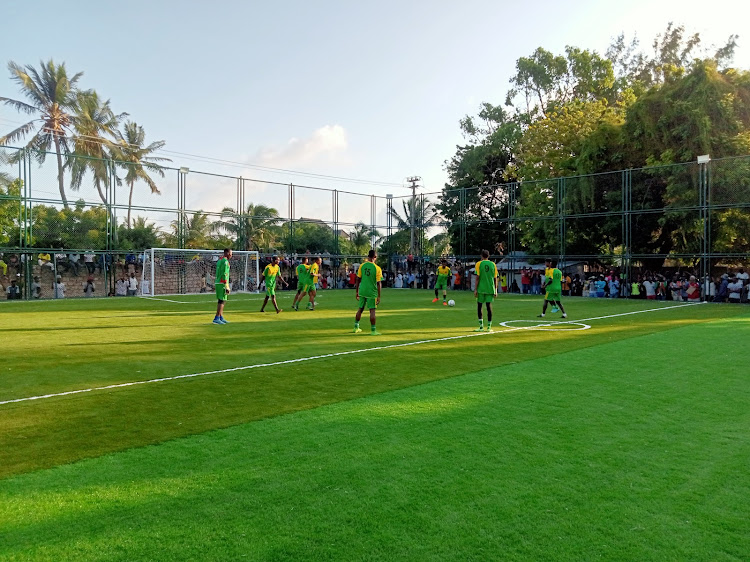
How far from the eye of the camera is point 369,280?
13.6 meters

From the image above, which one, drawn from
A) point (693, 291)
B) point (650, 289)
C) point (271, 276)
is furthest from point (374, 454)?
point (650, 289)

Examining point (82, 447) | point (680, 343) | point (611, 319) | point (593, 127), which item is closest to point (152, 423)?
point (82, 447)

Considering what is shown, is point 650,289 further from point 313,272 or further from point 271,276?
point 271,276

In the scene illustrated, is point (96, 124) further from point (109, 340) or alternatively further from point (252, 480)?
point (252, 480)

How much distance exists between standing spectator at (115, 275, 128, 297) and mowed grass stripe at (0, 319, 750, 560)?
26.5m

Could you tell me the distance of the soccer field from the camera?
352 cm

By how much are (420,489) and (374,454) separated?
83 centimetres

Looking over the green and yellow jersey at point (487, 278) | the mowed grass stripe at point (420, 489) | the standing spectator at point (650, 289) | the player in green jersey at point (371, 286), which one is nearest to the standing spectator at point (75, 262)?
the player in green jersey at point (371, 286)

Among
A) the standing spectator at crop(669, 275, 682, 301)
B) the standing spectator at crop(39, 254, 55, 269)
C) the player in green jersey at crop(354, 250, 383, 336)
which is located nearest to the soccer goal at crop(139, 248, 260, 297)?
the standing spectator at crop(39, 254, 55, 269)

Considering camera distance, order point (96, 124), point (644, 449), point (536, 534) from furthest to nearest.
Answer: point (96, 124)
point (644, 449)
point (536, 534)

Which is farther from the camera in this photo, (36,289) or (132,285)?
(132,285)

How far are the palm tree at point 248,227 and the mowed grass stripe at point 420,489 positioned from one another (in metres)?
30.4

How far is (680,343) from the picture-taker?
11984 millimetres

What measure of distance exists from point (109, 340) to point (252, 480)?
9.14 meters
